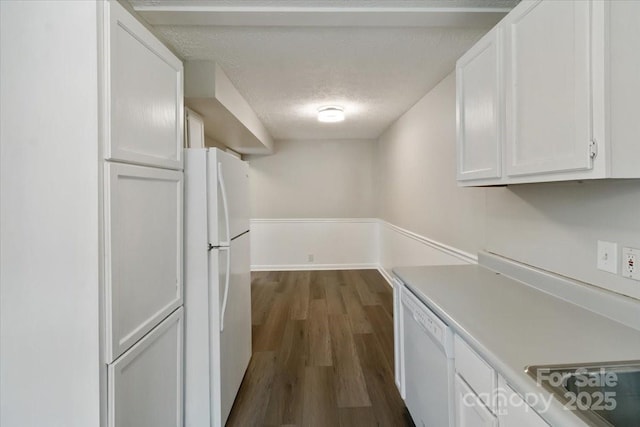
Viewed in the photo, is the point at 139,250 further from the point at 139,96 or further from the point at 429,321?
the point at 429,321

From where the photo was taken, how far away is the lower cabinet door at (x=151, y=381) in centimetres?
107

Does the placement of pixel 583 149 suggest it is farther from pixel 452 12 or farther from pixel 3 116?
pixel 3 116

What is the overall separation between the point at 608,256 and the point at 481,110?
826 mm

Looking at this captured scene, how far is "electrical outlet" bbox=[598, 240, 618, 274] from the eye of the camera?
1159mm

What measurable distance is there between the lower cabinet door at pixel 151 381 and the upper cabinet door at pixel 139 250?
2.3 inches

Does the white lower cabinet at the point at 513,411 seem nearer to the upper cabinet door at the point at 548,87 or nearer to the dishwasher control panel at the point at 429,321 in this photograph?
the dishwasher control panel at the point at 429,321

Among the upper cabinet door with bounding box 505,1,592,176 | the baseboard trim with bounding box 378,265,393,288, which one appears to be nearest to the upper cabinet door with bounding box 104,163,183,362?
the upper cabinet door with bounding box 505,1,592,176

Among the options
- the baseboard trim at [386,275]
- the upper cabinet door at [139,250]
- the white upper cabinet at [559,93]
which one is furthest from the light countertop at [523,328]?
the baseboard trim at [386,275]

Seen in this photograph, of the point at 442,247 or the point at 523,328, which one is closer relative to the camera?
the point at 523,328

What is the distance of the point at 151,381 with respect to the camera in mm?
1296

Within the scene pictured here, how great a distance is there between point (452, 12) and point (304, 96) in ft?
5.67

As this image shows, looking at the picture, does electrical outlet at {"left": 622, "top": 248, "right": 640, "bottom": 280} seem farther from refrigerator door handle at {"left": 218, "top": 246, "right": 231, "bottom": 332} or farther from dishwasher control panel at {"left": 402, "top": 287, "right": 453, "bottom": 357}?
refrigerator door handle at {"left": 218, "top": 246, "right": 231, "bottom": 332}

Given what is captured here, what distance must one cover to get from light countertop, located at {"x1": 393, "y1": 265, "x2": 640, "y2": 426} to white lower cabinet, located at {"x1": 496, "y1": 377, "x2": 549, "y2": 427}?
1.3 inches

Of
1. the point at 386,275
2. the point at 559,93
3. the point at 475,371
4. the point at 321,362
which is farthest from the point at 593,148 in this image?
the point at 386,275
